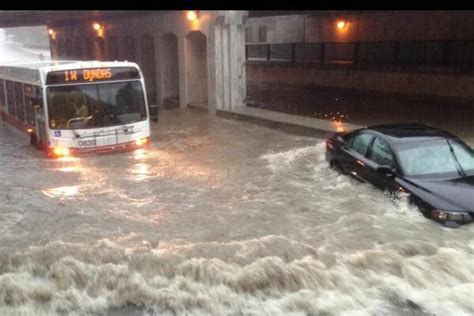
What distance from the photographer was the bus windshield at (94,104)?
13.5 m

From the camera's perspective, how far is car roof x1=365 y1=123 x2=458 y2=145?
9.05m

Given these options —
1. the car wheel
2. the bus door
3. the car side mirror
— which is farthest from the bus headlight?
the car side mirror

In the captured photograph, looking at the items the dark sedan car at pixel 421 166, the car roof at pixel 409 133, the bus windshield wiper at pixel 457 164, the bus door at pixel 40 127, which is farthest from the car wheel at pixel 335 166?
the bus door at pixel 40 127

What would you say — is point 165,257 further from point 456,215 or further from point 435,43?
point 435,43

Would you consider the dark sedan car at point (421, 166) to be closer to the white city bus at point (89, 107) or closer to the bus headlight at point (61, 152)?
the white city bus at point (89, 107)

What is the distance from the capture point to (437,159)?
28.2ft

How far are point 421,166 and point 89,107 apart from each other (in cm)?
831

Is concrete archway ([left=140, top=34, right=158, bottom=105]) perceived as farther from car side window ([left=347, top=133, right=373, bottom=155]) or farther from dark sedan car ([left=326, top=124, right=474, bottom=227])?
dark sedan car ([left=326, top=124, right=474, bottom=227])

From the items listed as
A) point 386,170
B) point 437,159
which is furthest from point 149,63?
point 437,159

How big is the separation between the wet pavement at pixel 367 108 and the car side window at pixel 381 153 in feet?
16.9

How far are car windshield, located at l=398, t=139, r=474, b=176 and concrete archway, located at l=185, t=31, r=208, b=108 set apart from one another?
15500mm

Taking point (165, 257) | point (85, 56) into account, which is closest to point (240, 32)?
point (165, 257)

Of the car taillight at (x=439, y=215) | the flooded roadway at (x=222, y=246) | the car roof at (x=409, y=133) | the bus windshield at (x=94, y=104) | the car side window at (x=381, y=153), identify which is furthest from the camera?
the bus windshield at (x=94, y=104)

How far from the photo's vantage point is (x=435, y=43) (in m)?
22.6
